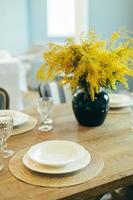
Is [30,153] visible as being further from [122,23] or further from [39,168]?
[122,23]

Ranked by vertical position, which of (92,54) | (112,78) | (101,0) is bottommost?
(112,78)

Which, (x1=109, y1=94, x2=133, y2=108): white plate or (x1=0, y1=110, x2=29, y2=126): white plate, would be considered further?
(x1=109, y1=94, x2=133, y2=108): white plate

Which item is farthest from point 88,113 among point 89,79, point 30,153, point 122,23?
point 122,23

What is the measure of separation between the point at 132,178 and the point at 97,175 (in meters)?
0.14

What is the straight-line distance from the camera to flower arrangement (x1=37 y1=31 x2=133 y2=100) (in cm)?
151

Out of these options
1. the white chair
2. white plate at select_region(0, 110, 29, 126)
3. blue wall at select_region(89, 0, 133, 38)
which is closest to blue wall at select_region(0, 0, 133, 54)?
blue wall at select_region(89, 0, 133, 38)

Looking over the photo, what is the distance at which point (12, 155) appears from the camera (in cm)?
128

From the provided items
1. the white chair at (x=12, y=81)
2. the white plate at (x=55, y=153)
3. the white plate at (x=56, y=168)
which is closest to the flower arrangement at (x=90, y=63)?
the white plate at (x=55, y=153)

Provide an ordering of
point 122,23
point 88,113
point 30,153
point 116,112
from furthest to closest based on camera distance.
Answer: point 122,23
point 116,112
point 88,113
point 30,153

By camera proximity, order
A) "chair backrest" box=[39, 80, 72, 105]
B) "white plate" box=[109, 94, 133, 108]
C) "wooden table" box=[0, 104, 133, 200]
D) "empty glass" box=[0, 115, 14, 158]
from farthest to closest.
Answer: "chair backrest" box=[39, 80, 72, 105]
"white plate" box=[109, 94, 133, 108]
"empty glass" box=[0, 115, 14, 158]
"wooden table" box=[0, 104, 133, 200]

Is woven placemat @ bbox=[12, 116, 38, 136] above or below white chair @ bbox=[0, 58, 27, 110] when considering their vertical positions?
above

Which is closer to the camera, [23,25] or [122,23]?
[122,23]

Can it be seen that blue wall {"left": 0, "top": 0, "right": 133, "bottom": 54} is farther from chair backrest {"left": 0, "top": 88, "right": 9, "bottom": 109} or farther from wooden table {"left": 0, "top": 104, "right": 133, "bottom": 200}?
wooden table {"left": 0, "top": 104, "right": 133, "bottom": 200}

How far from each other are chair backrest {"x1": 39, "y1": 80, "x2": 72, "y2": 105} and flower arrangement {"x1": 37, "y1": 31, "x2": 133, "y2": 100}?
565 mm
